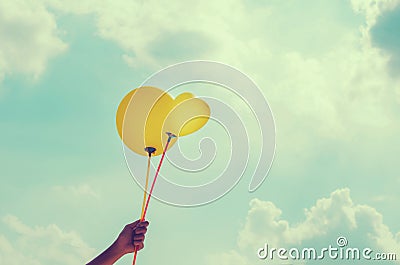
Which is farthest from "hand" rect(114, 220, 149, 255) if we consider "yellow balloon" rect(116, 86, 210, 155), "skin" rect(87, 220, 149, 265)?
"yellow balloon" rect(116, 86, 210, 155)

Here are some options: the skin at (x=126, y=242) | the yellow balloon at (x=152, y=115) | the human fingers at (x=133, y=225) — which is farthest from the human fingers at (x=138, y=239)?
the yellow balloon at (x=152, y=115)

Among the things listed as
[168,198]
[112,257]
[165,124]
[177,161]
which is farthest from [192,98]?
[112,257]

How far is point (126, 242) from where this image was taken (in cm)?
602

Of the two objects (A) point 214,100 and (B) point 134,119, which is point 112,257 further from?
(A) point 214,100

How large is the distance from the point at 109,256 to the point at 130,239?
0.32 meters

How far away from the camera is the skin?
19.3 ft

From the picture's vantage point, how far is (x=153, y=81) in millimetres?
7391

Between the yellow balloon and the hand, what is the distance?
138 centimetres

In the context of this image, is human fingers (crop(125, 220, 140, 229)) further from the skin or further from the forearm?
the forearm

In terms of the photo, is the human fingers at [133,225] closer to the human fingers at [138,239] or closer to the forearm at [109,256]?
the human fingers at [138,239]

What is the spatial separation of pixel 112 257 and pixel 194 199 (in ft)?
6.63

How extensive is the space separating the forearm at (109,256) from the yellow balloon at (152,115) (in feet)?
5.44

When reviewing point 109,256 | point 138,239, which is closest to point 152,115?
point 138,239

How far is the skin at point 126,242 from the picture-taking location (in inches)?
232
